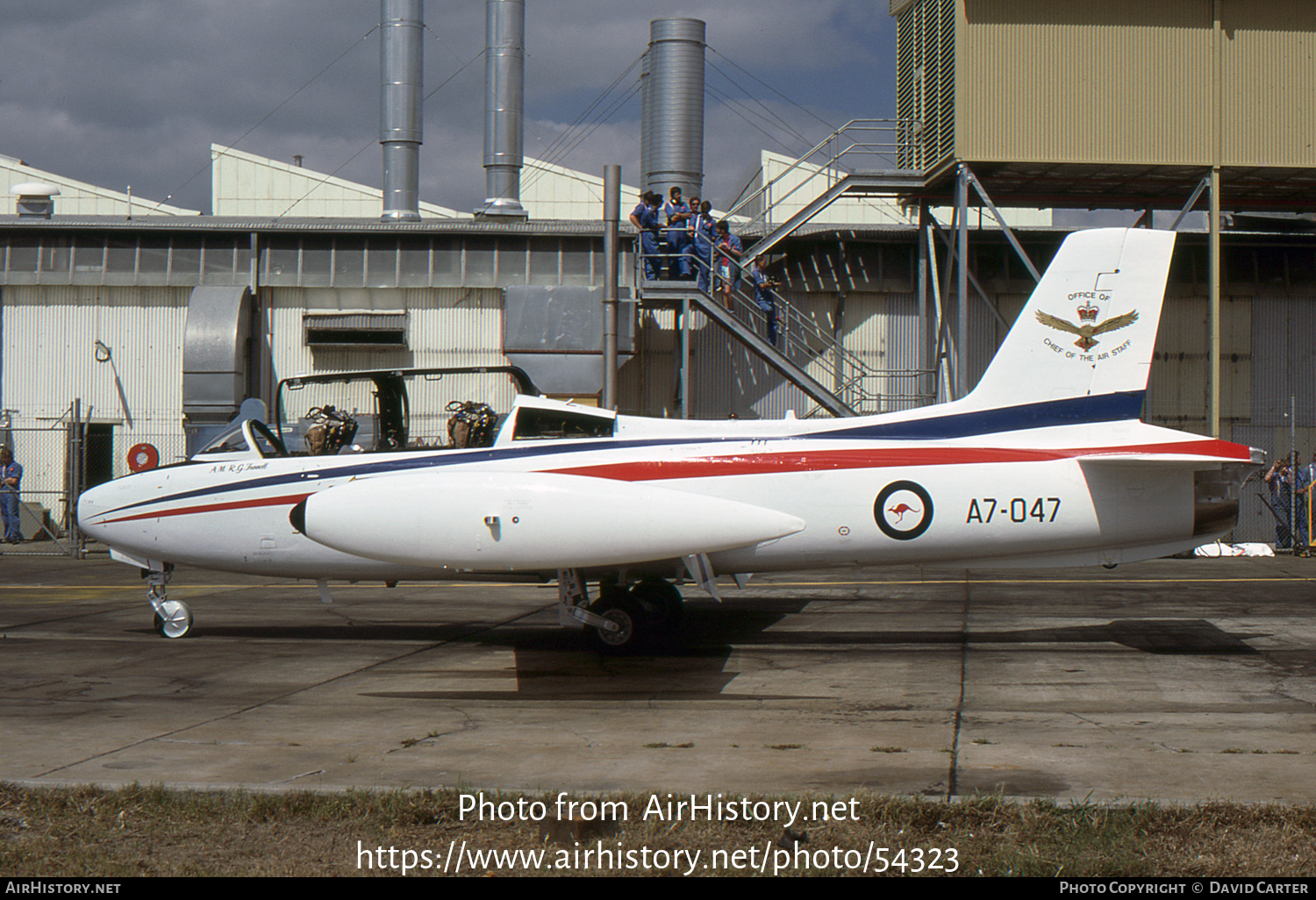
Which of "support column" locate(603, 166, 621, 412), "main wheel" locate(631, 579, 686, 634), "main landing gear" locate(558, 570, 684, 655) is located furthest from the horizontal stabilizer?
"support column" locate(603, 166, 621, 412)

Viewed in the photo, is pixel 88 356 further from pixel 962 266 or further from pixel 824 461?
pixel 824 461

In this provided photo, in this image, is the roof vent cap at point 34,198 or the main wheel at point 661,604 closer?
the main wheel at point 661,604

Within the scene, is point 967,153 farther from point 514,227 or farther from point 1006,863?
point 1006,863

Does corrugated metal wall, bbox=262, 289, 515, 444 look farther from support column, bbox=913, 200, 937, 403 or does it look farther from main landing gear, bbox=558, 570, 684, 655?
main landing gear, bbox=558, 570, 684, 655

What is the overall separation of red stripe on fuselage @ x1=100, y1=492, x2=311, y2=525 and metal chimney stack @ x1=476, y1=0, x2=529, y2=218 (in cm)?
2129

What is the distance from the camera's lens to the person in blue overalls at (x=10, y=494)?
2356 centimetres

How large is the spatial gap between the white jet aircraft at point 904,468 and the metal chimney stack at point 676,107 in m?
19.5

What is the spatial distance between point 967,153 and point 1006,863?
18.2 meters

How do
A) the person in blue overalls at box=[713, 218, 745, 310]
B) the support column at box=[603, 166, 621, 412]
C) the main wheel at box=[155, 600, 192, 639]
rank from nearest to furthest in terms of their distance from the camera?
the main wheel at box=[155, 600, 192, 639] → the support column at box=[603, 166, 621, 412] → the person in blue overalls at box=[713, 218, 745, 310]

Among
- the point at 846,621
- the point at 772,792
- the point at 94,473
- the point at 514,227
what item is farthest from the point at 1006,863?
the point at 94,473

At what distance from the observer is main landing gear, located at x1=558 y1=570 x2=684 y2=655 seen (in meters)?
10.3

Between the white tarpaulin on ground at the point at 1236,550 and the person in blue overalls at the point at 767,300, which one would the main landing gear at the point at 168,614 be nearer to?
the person in blue overalls at the point at 767,300

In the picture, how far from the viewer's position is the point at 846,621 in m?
12.7

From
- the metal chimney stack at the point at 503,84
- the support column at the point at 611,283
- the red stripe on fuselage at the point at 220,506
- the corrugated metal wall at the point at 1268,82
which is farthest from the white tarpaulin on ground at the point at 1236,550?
the metal chimney stack at the point at 503,84
